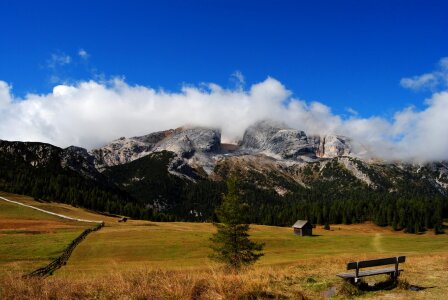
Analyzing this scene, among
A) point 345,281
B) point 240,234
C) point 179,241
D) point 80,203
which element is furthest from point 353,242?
point 80,203

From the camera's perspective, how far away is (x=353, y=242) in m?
92.5

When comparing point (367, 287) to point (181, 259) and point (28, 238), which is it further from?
point (28, 238)

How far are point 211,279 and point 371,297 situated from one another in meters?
6.74

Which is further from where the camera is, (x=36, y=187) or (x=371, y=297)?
(x=36, y=187)

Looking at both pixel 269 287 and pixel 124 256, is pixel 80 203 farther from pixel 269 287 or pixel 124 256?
pixel 269 287

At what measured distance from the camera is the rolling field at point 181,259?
15.4 m

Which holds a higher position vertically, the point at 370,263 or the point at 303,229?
the point at 370,263

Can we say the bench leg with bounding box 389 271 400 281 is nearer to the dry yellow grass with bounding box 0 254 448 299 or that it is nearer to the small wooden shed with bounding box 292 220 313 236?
the dry yellow grass with bounding box 0 254 448 299

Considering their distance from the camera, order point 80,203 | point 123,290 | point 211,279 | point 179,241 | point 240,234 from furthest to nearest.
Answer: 1. point 80,203
2. point 179,241
3. point 240,234
4. point 211,279
5. point 123,290

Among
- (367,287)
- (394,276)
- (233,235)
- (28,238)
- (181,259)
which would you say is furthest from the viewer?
(28,238)

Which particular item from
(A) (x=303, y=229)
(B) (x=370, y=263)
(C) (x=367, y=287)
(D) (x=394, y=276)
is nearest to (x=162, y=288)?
(C) (x=367, y=287)

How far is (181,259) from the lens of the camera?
59562mm

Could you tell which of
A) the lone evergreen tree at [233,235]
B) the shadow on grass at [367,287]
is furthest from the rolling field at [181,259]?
the lone evergreen tree at [233,235]

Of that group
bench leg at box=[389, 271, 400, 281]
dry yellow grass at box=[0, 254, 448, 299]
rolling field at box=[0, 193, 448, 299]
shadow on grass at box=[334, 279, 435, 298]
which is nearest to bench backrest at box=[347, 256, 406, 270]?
bench leg at box=[389, 271, 400, 281]
